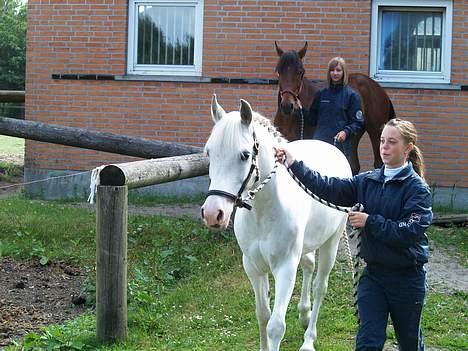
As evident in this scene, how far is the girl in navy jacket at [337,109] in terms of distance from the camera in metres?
8.96

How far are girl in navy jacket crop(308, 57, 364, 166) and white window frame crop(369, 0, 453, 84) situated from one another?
3.79 m

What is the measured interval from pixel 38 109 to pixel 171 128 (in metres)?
2.30

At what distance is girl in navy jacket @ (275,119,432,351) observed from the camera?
4.39m

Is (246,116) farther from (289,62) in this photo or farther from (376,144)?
(376,144)

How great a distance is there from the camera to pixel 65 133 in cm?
1010

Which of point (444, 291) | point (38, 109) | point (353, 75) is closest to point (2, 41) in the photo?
point (38, 109)

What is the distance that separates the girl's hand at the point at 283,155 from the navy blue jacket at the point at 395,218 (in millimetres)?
469

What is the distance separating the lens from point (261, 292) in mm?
5410

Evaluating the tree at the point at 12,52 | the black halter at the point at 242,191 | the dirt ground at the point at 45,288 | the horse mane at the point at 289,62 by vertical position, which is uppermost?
the tree at the point at 12,52

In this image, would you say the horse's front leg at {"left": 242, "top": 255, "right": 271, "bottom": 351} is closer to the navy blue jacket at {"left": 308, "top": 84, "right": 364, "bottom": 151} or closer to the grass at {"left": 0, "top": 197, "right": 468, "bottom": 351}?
the grass at {"left": 0, "top": 197, "right": 468, "bottom": 351}

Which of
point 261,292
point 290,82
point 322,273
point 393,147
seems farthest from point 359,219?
point 290,82

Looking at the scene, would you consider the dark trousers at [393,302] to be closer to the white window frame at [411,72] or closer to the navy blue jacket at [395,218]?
the navy blue jacket at [395,218]

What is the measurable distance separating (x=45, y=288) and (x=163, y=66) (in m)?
6.35

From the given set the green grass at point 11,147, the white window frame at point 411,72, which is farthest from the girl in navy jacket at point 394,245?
the green grass at point 11,147
